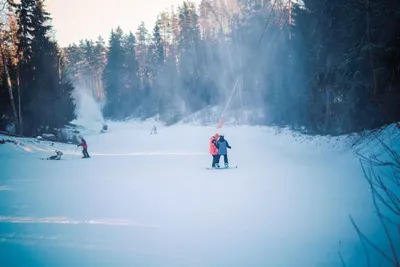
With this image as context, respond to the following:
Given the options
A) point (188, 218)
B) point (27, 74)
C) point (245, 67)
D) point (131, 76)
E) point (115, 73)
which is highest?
point (115, 73)

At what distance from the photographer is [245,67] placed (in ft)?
99.7

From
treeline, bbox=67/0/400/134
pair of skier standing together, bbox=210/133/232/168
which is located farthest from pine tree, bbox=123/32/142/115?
pair of skier standing together, bbox=210/133/232/168

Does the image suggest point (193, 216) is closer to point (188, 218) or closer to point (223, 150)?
point (188, 218)

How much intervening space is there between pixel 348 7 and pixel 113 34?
60.9 m

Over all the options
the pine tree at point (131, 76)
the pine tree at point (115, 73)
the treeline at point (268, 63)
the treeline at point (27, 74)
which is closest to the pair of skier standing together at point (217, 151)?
the treeline at point (268, 63)

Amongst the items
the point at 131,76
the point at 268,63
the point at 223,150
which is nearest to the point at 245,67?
the point at 268,63

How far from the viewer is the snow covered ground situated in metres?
4.01

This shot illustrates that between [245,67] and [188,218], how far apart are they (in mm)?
27936

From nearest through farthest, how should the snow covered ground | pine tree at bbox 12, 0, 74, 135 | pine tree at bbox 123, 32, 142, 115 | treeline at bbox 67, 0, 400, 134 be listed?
the snow covered ground, treeline at bbox 67, 0, 400, 134, pine tree at bbox 12, 0, 74, 135, pine tree at bbox 123, 32, 142, 115

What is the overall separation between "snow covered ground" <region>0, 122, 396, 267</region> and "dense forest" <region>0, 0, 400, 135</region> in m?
2.56

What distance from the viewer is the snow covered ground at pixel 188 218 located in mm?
4008

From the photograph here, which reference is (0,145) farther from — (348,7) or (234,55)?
(234,55)

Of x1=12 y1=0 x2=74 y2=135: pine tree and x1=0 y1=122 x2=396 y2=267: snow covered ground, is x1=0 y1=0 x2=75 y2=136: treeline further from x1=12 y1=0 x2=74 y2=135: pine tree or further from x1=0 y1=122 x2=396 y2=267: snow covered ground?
x1=0 y1=122 x2=396 y2=267: snow covered ground

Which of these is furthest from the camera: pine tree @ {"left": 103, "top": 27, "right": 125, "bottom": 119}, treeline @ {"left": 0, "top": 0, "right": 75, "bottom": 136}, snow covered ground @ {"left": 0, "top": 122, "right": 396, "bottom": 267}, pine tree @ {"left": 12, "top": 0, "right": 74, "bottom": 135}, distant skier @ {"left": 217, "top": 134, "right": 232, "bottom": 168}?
pine tree @ {"left": 103, "top": 27, "right": 125, "bottom": 119}
